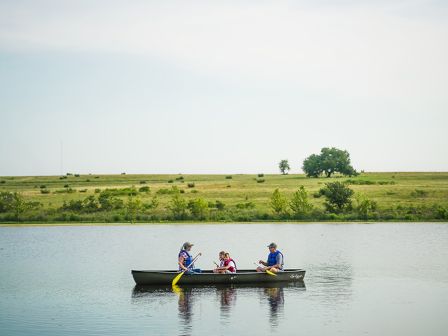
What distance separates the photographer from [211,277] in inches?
1267

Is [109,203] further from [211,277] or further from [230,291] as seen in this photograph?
[230,291]

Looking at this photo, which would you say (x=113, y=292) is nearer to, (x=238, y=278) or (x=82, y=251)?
(x=238, y=278)

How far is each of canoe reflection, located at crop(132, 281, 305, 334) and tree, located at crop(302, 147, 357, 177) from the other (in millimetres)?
126106

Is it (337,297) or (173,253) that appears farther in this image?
(173,253)

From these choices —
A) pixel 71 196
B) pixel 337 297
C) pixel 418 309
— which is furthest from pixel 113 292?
pixel 71 196

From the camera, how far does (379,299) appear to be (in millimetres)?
28594

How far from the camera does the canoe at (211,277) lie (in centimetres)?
3166

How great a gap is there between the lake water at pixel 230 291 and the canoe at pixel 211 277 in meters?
0.58

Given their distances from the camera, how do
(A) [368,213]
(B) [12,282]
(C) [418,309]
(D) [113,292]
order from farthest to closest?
(A) [368,213] < (B) [12,282] < (D) [113,292] < (C) [418,309]

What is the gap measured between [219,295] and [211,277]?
2373mm

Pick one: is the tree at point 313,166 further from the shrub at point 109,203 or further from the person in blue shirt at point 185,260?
the person in blue shirt at point 185,260

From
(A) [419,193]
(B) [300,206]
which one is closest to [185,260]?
(B) [300,206]

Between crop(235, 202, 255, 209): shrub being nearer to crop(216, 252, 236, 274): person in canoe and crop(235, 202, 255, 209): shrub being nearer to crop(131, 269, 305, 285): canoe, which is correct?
crop(131, 269, 305, 285): canoe

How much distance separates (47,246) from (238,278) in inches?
937
